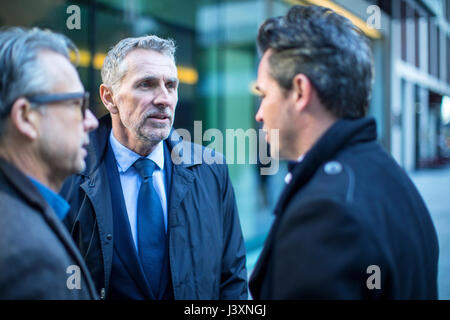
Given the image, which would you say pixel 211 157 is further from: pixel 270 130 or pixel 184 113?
pixel 184 113

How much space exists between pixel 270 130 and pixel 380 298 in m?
0.62

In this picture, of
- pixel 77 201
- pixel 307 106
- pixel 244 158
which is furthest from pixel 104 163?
pixel 244 158

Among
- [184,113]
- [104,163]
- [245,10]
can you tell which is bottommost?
[104,163]

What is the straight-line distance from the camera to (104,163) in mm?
1993

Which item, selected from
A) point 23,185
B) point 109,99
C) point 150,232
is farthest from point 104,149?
point 23,185

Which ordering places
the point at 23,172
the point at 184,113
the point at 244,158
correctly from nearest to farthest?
the point at 23,172 → the point at 184,113 → the point at 244,158

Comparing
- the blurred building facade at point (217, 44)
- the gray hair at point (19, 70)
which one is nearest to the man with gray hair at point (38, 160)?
the gray hair at point (19, 70)

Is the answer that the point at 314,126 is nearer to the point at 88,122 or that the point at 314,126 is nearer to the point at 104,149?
the point at 88,122

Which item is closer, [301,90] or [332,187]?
[332,187]

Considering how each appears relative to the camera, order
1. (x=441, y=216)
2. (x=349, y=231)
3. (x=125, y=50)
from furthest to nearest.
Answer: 1. (x=441, y=216)
2. (x=125, y=50)
3. (x=349, y=231)

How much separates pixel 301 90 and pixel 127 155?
1.01 metres

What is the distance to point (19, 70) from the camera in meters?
1.24

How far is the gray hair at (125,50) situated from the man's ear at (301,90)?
91cm

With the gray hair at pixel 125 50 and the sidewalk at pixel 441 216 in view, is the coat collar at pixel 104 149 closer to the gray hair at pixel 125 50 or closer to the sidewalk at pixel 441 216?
the gray hair at pixel 125 50
